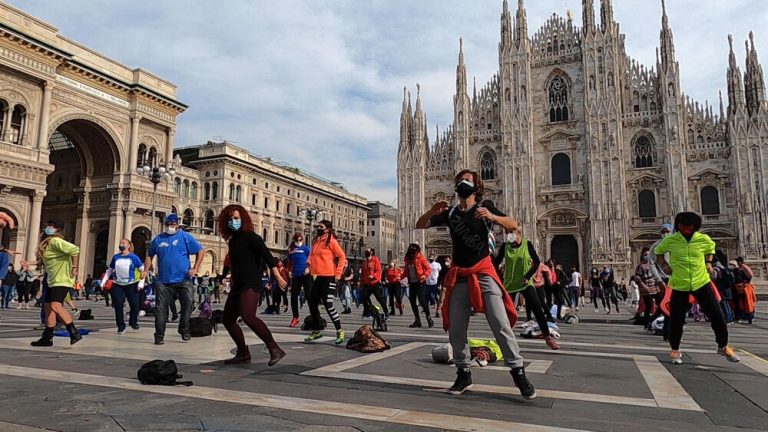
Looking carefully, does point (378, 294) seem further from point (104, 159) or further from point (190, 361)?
point (104, 159)

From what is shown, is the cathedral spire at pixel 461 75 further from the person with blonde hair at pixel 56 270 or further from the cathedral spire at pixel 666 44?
the person with blonde hair at pixel 56 270

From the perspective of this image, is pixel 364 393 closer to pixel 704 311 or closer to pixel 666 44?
pixel 704 311

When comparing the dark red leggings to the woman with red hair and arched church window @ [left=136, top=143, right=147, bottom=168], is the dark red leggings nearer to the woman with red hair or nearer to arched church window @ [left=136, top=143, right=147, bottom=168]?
the woman with red hair

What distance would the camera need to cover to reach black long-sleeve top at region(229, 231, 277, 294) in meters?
5.09

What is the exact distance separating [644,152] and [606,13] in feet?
36.0

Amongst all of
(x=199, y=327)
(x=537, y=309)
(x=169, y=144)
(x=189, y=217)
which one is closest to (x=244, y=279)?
(x=199, y=327)

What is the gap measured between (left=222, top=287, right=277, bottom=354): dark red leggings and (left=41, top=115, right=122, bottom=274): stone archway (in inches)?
1147

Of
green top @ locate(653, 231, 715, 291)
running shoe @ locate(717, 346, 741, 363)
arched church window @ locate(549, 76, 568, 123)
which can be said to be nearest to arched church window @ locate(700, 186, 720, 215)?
arched church window @ locate(549, 76, 568, 123)

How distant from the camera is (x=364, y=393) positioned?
365cm

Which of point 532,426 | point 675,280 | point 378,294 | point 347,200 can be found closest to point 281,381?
point 532,426

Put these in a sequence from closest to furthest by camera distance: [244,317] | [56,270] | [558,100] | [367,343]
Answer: [244,317], [367,343], [56,270], [558,100]

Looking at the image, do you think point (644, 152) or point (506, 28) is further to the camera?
point (506, 28)

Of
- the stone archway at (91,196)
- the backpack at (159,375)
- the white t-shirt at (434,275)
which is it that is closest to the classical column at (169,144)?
the stone archway at (91,196)

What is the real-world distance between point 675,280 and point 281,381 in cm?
424
